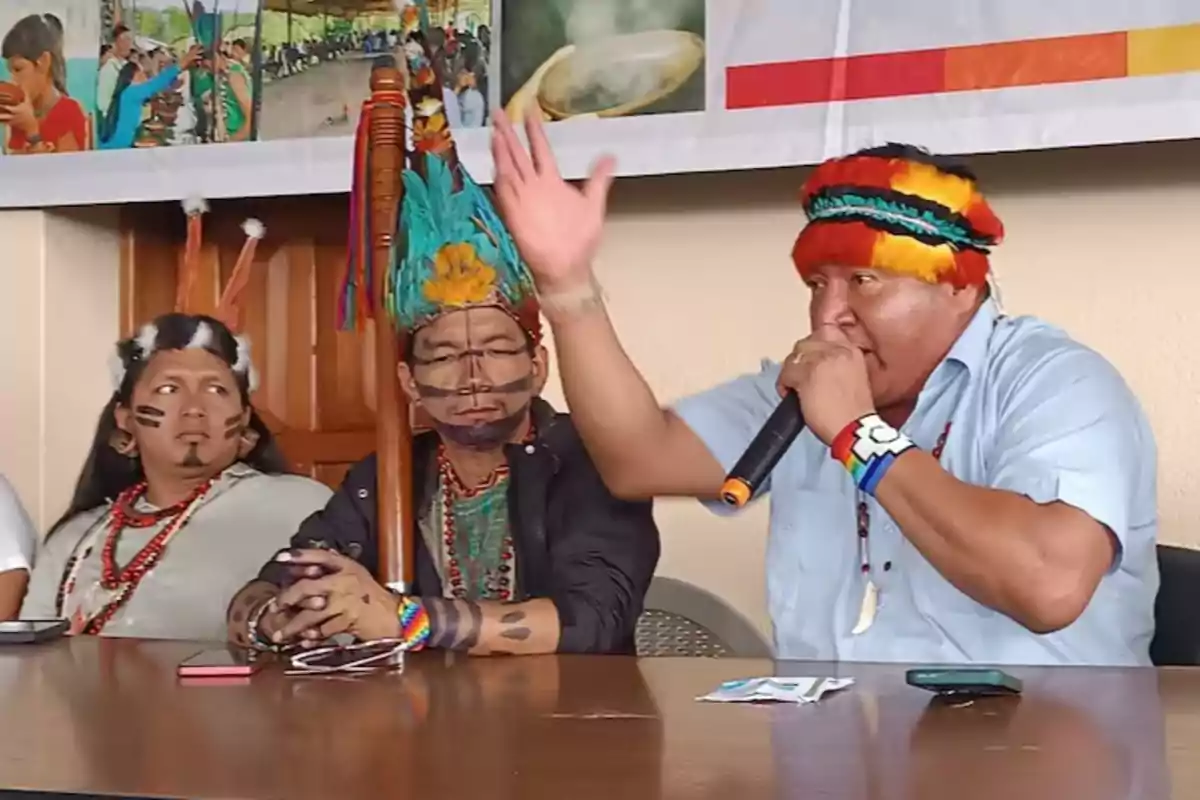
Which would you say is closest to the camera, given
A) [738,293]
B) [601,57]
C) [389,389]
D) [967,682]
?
[967,682]

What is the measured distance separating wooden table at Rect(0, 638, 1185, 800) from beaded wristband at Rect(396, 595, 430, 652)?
12cm

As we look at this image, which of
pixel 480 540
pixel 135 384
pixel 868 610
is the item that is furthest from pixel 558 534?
pixel 135 384

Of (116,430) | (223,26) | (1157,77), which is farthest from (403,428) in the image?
(223,26)

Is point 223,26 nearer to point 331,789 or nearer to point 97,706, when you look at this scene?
point 97,706

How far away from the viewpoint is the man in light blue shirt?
4.27 feet

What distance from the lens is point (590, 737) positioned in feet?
3.27

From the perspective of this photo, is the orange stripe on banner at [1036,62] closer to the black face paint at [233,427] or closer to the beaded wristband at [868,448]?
the beaded wristband at [868,448]

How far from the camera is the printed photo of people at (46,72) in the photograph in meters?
2.67

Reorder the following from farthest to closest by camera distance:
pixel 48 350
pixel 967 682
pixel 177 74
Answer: pixel 48 350, pixel 177 74, pixel 967 682

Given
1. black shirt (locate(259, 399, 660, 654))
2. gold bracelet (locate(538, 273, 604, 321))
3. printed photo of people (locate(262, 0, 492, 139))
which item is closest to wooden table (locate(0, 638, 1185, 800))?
black shirt (locate(259, 399, 660, 654))

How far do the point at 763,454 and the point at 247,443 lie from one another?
3.21 feet

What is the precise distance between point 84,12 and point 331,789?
2.14 m

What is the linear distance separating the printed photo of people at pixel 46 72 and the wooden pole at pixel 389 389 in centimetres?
122

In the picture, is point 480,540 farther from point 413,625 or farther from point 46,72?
point 46,72
